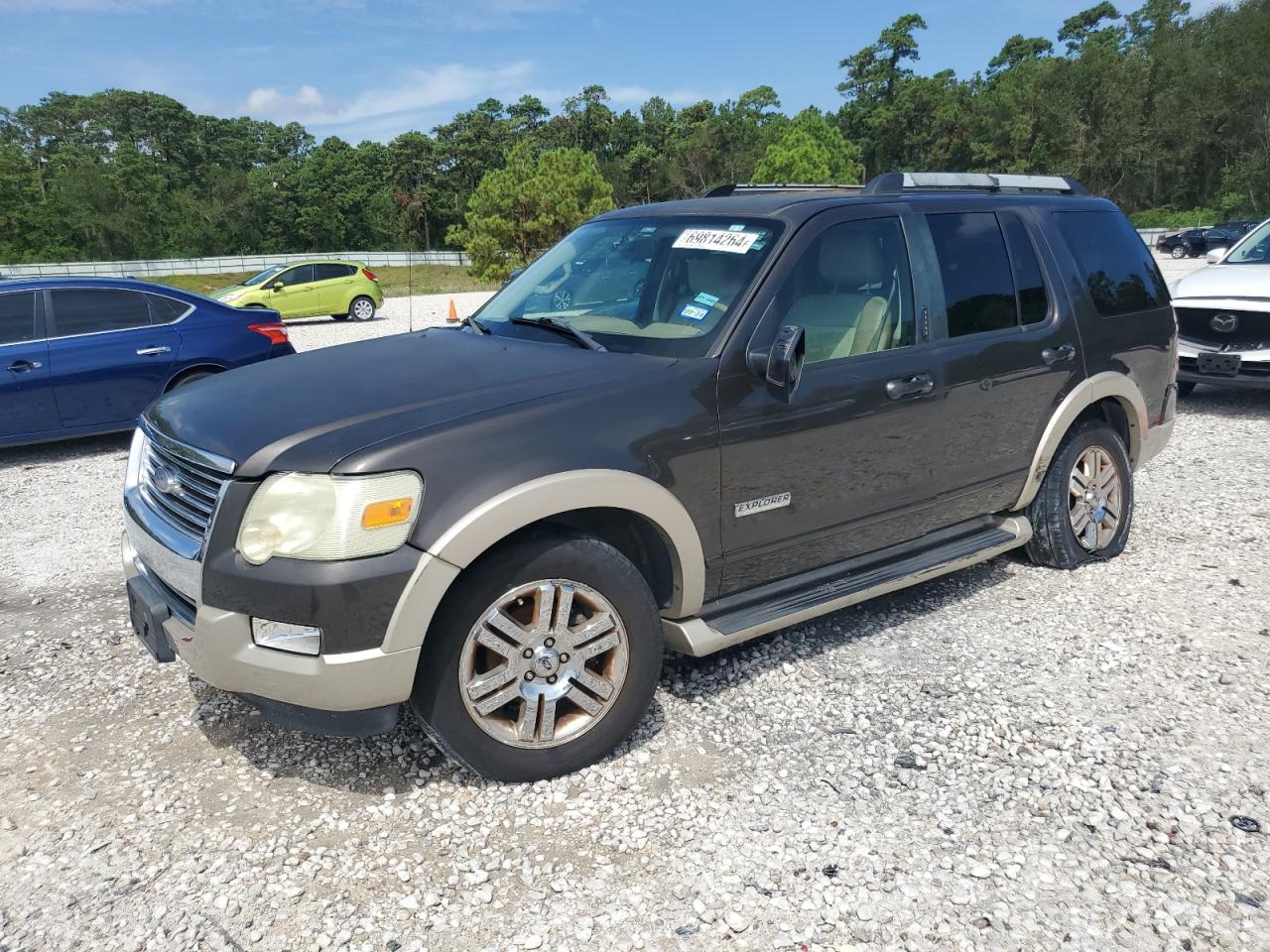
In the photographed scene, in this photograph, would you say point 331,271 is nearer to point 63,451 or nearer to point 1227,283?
point 63,451

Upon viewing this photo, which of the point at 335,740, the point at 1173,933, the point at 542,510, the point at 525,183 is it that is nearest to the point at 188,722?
the point at 335,740

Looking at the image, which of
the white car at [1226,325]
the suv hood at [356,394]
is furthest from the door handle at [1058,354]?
the white car at [1226,325]

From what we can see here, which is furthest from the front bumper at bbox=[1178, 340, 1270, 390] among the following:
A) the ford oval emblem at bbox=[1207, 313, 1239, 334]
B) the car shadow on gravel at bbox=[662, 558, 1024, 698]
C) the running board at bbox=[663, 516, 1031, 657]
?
the running board at bbox=[663, 516, 1031, 657]

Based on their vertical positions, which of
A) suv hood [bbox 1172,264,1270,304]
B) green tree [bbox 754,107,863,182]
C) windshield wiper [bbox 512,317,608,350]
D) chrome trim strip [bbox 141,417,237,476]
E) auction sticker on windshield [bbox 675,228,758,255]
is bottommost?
chrome trim strip [bbox 141,417,237,476]

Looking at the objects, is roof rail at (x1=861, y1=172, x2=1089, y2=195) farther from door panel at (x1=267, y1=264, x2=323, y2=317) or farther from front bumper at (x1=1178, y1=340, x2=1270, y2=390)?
door panel at (x1=267, y1=264, x2=323, y2=317)

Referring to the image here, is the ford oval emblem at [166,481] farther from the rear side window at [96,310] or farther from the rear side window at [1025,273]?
the rear side window at [96,310]

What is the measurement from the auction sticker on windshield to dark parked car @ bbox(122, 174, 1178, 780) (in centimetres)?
1

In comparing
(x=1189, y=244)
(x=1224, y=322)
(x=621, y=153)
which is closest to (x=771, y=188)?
(x=1224, y=322)

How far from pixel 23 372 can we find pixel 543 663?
6933 mm

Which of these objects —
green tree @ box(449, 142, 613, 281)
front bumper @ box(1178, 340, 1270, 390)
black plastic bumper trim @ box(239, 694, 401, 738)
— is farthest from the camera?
green tree @ box(449, 142, 613, 281)

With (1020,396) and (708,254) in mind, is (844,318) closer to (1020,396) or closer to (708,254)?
(708,254)

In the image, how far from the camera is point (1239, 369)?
8.71m

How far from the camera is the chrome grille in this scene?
3059 millimetres

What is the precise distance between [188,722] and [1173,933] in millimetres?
3394
